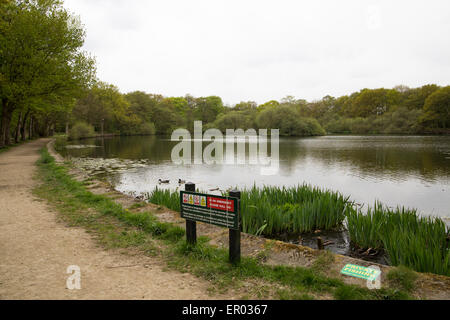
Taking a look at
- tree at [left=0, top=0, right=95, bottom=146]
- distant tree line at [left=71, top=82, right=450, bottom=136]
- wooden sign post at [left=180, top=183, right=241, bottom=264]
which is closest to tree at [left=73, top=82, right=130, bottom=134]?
distant tree line at [left=71, top=82, right=450, bottom=136]

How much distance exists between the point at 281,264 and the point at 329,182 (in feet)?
35.6

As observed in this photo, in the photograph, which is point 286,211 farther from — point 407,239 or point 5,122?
point 5,122

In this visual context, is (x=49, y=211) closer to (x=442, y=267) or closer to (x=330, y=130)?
(x=442, y=267)

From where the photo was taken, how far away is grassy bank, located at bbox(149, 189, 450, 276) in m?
4.38

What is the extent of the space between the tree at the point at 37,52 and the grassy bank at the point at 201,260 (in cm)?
1874

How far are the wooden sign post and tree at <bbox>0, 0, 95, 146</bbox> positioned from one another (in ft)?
72.8

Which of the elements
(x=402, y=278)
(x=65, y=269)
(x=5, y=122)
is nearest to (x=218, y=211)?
(x=65, y=269)

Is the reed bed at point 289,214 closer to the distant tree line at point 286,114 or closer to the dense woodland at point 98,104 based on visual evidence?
A: the dense woodland at point 98,104

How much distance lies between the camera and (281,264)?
425cm

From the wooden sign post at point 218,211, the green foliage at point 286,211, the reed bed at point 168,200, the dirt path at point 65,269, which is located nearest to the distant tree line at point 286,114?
the reed bed at point 168,200

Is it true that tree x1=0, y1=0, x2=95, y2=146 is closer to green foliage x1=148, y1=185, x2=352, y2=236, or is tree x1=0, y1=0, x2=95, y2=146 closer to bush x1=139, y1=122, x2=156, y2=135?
green foliage x1=148, y1=185, x2=352, y2=236

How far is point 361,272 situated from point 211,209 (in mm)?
2103

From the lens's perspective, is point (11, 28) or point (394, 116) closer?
point (11, 28)
